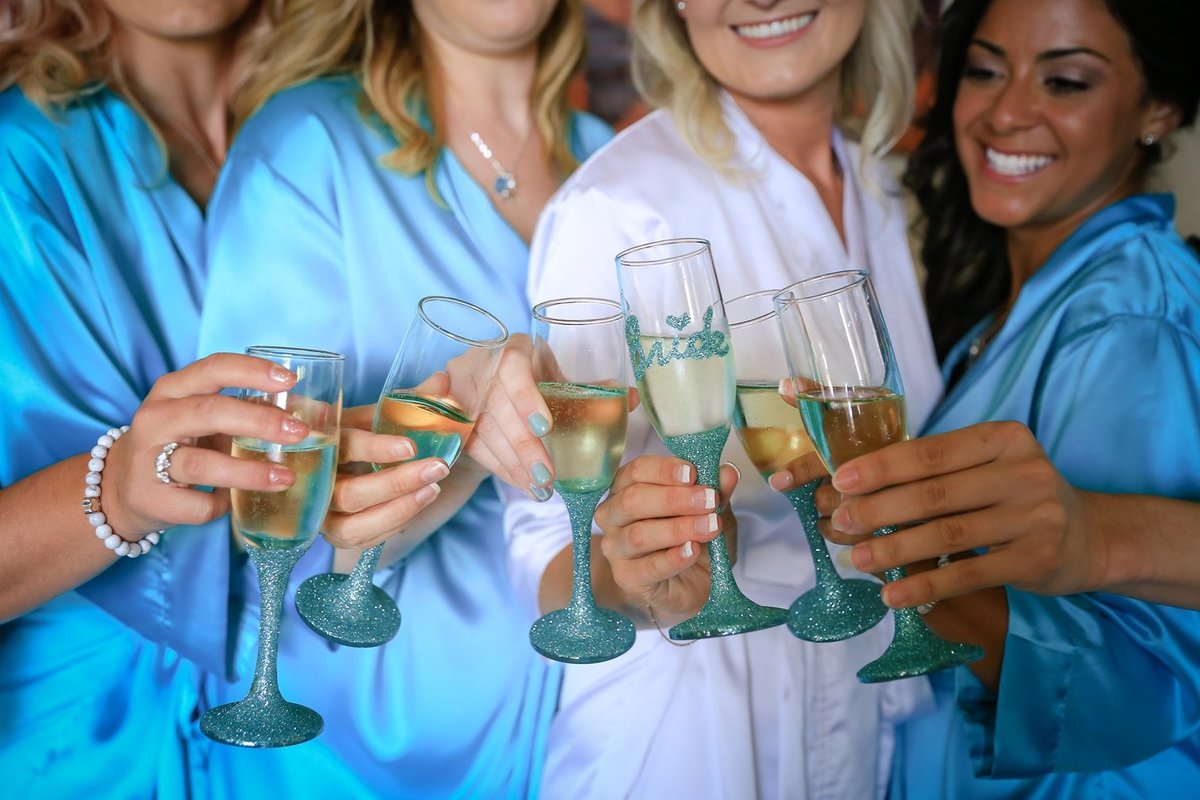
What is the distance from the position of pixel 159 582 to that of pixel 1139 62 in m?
1.88

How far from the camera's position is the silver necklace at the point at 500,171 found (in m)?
2.02

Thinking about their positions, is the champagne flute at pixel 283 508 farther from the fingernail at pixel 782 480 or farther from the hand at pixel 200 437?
the fingernail at pixel 782 480

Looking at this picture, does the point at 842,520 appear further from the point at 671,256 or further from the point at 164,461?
the point at 164,461

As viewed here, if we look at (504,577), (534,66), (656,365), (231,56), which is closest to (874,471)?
(656,365)

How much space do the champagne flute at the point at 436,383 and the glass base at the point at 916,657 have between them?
513 mm

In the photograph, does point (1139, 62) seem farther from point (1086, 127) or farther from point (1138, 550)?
point (1138, 550)

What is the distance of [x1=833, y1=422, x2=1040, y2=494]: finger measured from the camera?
1.14 meters

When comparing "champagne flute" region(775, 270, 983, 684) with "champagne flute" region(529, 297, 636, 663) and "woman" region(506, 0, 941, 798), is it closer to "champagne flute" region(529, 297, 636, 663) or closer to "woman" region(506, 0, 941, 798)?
"champagne flute" region(529, 297, 636, 663)

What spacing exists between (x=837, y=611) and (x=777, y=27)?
101 cm

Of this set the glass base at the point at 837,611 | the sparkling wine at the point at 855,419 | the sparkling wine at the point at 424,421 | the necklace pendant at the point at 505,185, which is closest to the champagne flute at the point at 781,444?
the glass base at the point at 837,611

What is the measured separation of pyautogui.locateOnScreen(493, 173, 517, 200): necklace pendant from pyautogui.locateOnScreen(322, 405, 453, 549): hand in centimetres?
89

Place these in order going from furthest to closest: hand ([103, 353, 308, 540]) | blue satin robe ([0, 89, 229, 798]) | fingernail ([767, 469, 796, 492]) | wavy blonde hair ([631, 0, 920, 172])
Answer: wavy blonde hair ([631, 0, 920, 172])
blue satin robe ([0, 89, 229, 798])
fingernail ([767, 469, 796, 492])
hand ([103, 353, 308, 540])

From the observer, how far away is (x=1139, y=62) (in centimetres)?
196

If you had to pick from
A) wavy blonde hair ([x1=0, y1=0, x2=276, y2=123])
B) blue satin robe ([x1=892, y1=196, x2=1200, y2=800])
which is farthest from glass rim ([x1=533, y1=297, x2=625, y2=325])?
wavy blonde hair ([x1=0, y1=0, x2=276, y2=123])
